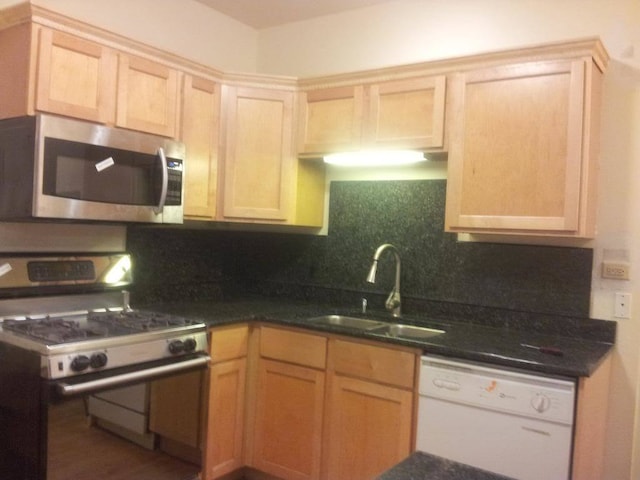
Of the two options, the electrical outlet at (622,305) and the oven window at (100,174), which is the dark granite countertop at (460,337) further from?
the oven window at (100,174)

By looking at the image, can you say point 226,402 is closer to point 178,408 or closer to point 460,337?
point 178,408

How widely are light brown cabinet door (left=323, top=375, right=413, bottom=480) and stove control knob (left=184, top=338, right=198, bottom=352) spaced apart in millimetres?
648

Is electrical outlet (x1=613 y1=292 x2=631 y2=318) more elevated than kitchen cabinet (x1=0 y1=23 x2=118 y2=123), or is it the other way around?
kitchen cabinet (x1=0 y1=23 x2=118 y2=123)

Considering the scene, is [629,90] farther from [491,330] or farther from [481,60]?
[491,330]

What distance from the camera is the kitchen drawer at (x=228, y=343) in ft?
8.46

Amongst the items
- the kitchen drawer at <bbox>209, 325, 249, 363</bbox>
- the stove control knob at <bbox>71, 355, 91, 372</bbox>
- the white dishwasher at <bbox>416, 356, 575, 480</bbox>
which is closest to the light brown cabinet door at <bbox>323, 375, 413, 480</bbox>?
the white dishwasher at <bbox>416, 356, 575, 480</bbox>

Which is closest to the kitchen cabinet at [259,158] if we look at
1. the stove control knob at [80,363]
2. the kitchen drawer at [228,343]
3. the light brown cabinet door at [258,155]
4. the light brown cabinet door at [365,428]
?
the light brown cabinet door at [258,155]

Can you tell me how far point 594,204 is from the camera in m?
2.42

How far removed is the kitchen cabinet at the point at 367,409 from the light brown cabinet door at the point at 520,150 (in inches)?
27.7

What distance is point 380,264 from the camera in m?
3.09

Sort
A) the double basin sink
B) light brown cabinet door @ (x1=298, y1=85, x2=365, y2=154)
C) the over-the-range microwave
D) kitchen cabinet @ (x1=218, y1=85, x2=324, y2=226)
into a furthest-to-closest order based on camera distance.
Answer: kitchen cabinet @ (x1=218, y1=85, x2=324, y2=226) → light brown cabinet door @ (x1=298, y1=85, x2=365, y2=154) → the double basin sink → the over-the-range microwave

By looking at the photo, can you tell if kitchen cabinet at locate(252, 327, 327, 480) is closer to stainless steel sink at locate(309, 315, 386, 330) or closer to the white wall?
stainless steel sink at locate(309, 315, 386, 330)

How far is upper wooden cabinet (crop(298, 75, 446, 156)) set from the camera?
2594 mm

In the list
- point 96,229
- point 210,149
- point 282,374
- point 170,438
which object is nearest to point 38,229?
point 96,229
